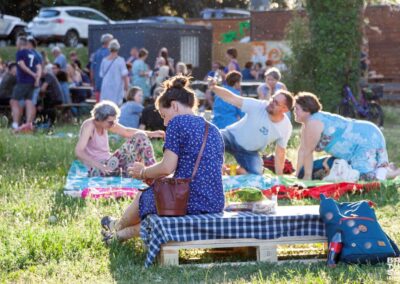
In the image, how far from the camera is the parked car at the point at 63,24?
31688 millimetres

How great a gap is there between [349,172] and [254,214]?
3971mm

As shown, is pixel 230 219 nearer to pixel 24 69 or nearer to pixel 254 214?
pixel 254 214

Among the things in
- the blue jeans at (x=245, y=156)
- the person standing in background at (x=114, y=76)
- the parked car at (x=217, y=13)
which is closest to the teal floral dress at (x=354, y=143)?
the blue jeans at (x=245, y=156)

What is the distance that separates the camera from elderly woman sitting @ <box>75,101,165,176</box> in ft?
33.5

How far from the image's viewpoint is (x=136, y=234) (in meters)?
7.11

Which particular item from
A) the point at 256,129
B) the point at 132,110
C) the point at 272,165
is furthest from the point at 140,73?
the point at 256,129

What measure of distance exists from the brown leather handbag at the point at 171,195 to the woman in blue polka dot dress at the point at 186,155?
11cm

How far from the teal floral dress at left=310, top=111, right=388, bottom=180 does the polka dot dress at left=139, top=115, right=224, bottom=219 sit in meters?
A: 3.94

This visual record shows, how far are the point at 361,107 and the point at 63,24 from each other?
15.7m

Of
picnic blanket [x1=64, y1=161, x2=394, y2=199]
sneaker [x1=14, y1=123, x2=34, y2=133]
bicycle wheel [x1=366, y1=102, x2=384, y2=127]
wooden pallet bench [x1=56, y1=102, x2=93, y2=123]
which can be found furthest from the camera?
bicycle wheel [x1=366, y1=102, x2=384, y2=127]

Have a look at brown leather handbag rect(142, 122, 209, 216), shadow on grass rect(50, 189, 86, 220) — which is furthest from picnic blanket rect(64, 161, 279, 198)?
brown leather handbag rect(142, 122, 209, 216)

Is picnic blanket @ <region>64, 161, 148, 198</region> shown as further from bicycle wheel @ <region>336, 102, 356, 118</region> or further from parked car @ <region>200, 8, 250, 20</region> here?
parked car @ <region>200, 8, 250, 20</region>

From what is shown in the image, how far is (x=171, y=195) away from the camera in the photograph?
253 inches

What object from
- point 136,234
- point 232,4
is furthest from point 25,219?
point 232,4
